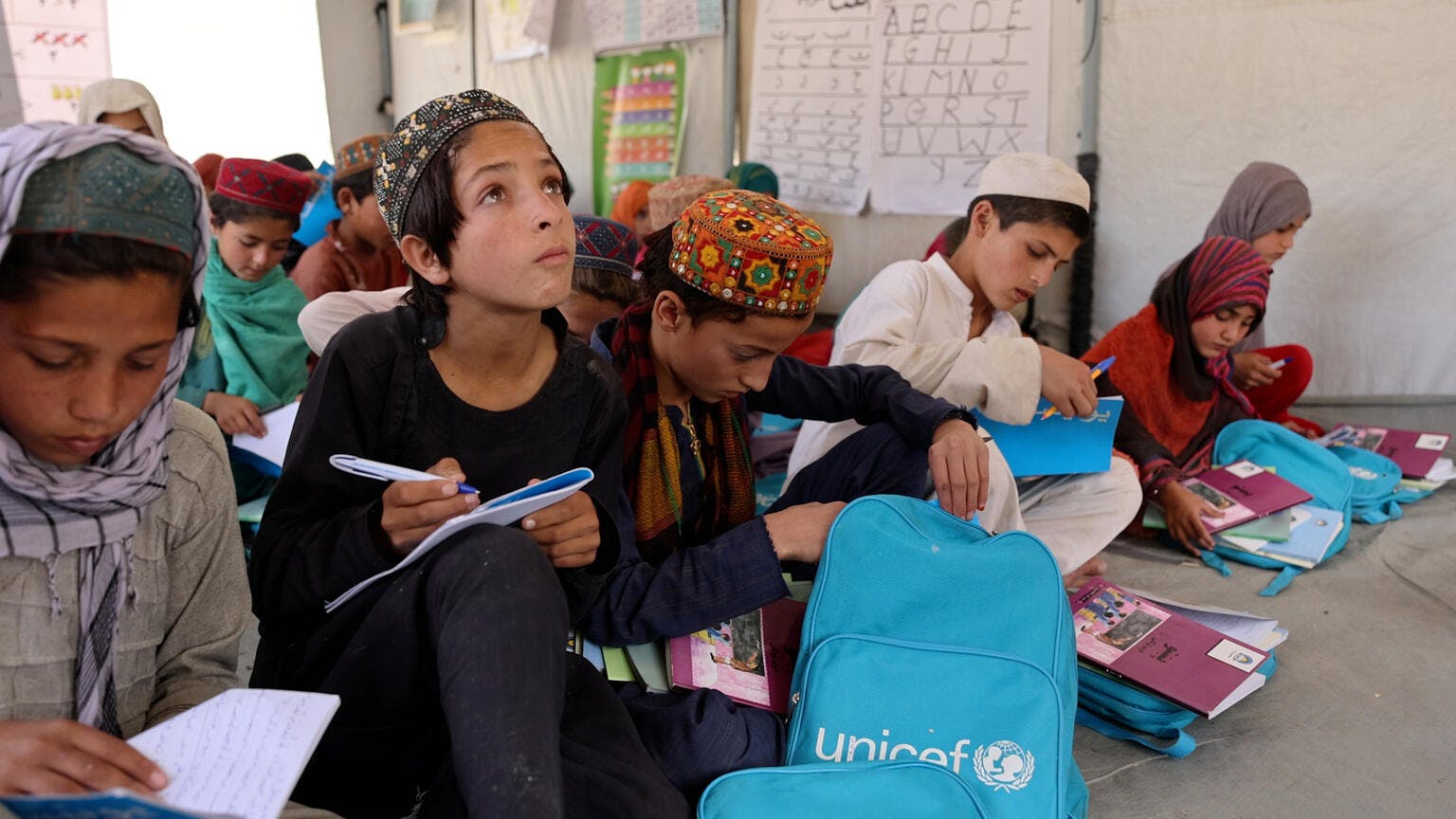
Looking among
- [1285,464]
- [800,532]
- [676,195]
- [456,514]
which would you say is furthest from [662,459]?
[1285,464]

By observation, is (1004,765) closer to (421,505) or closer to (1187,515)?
(421,505)

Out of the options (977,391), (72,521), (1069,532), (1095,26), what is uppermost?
(1095,26)

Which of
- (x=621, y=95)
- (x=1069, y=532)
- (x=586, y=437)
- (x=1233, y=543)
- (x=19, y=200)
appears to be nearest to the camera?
(x=19, y=200)

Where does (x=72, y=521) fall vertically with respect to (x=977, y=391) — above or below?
above

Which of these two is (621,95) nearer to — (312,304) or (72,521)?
(312,304)

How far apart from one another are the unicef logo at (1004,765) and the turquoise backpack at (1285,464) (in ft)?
4.58

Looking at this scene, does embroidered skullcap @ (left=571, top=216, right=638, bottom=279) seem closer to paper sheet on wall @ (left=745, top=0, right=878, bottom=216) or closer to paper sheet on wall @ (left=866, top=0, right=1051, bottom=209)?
paper sheet on wall @ (left=866, top=0, right=1051, bottom=209)

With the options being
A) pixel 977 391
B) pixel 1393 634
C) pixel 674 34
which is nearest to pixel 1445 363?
pixel 1393 634

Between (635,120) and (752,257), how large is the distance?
→ 353 centimetres

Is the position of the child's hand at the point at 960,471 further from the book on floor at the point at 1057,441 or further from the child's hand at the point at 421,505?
the child's hand at the point at 421,505

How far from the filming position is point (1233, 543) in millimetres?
2680

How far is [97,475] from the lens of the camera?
102 cm

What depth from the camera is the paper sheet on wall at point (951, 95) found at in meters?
3.88

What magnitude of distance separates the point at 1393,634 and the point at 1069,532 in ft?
2.26
